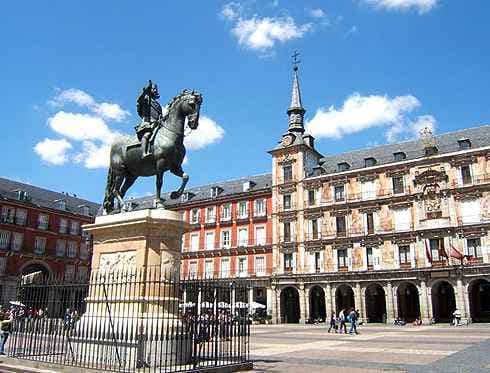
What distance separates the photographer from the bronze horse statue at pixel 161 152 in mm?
10539

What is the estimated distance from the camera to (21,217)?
165 feet

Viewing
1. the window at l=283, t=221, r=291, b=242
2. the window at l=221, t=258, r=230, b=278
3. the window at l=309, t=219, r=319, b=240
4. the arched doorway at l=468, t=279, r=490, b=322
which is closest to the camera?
the arched doorway at l=468, t=279, r=490, b=322

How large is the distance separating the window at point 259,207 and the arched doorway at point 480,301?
2114 centimetres

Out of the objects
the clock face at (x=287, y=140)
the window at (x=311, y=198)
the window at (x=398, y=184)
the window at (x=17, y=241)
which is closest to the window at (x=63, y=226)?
the window at (x=17, y=241)

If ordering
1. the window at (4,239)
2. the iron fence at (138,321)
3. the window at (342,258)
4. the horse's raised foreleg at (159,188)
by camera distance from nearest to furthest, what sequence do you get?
the iron fence at (138,321)
the horse's raised foreleg at (159,188)
the window at (342,258)
the window at (4,239)

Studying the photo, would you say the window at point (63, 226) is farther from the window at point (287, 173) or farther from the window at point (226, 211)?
the window at point (287, 173)

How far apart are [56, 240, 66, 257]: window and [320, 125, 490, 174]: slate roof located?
105ft

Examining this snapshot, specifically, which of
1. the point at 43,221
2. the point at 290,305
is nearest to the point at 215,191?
the point at 290,305

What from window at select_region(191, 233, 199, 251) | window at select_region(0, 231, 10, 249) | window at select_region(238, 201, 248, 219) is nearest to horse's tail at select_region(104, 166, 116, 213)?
window at select_region(238, 201, 248, 219)

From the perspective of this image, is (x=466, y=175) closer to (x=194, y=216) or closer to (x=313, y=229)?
(x=313, y=229)

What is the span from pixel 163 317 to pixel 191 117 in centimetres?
459

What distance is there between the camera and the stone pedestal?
29.6ft

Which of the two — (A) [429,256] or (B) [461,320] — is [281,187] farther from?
(B) [461,320]

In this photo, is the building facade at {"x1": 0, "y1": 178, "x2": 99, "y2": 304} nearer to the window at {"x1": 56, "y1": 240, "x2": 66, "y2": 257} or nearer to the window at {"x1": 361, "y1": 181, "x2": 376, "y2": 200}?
the window at {"x1": 56, "y1": 240, "x2": 66, "y2": 257}
